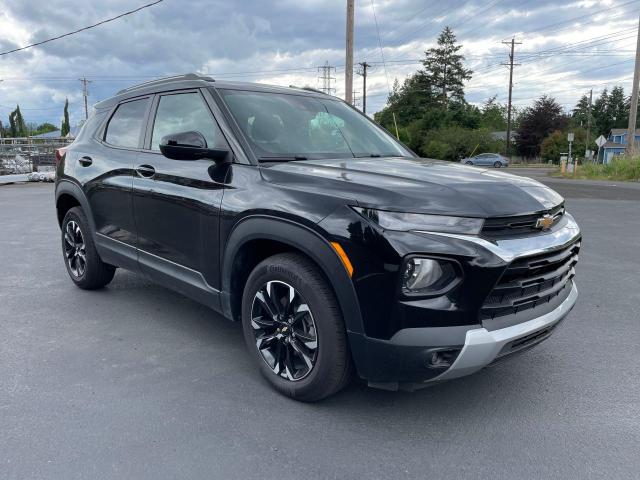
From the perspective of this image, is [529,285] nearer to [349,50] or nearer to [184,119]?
[184,119]

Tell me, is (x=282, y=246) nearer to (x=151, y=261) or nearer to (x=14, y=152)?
(x=151, y=261)

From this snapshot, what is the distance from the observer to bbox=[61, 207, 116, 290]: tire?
193 inches

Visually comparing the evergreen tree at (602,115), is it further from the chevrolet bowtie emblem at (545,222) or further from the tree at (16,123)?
the chevrolet bowtie emblem at (545,222)

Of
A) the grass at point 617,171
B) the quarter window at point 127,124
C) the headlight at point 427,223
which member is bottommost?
the grass at point 617,171

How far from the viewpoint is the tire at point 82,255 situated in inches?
193

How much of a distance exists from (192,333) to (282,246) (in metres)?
1.48

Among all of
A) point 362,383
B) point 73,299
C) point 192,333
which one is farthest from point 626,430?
point 73,299

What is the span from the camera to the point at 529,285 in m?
2.63

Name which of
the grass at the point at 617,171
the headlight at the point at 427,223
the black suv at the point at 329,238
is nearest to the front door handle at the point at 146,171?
the black suv at the point at 329,238

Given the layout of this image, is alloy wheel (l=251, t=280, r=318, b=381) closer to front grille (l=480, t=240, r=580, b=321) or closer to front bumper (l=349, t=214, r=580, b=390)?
front bumper (l=349, t=214, r=580, b=390)

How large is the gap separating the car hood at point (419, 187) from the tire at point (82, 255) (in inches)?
102

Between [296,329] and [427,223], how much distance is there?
3.17 ft

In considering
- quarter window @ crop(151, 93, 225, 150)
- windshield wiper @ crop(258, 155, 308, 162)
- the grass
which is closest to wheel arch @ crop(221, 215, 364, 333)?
windshield wiper @ crop(258, 155, 308, 162)

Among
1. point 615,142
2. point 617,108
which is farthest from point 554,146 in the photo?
point 617,108
